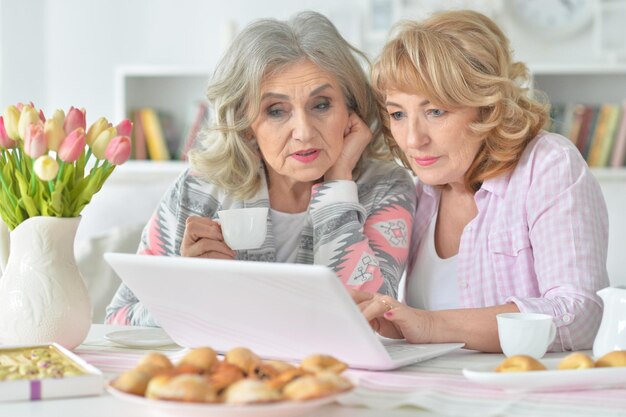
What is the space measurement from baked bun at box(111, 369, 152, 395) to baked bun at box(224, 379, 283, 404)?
0.10 m

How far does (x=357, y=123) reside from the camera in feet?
6.78

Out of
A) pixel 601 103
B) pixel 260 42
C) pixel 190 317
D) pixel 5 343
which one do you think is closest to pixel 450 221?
pixel 260 42

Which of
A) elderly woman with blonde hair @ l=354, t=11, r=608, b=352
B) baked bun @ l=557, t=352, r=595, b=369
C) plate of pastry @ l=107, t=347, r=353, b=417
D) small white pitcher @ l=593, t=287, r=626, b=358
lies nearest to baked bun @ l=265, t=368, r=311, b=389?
plate of pastry @ l=107, t=347, r=353, b=417

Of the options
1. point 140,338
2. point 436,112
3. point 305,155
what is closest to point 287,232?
point 305,155

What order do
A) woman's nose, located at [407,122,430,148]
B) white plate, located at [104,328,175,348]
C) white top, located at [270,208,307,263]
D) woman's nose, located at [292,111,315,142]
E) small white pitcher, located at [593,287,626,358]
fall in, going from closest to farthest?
small white pitcher, located at [593,287,626,358] < white plate, located at [104,328,175,348] < woman's nose, located at [407,122,430,148] < woman's nose, located at [292,111,315,142] < white top, located at [270,208,307,263]

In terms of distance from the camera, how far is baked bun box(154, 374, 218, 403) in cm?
98

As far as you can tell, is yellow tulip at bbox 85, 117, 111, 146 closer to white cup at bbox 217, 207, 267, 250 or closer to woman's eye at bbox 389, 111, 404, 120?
white cup at bbox 217, 207, 267, 250

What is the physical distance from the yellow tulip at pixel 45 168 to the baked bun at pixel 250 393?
520mm

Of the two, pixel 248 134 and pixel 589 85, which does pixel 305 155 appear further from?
pixel 589 85

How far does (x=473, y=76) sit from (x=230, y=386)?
1.00 m

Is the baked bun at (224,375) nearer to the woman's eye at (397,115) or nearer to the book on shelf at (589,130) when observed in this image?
the woman's eye at (397,115)

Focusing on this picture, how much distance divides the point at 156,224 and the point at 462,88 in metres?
0.72

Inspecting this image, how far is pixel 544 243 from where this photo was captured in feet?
5.61

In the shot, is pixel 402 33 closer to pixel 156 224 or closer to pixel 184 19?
pixel 156 224
